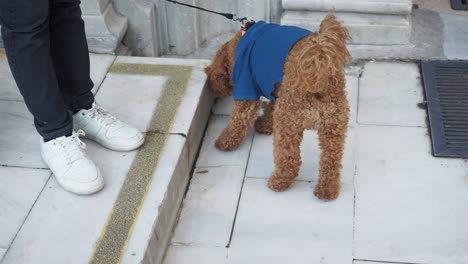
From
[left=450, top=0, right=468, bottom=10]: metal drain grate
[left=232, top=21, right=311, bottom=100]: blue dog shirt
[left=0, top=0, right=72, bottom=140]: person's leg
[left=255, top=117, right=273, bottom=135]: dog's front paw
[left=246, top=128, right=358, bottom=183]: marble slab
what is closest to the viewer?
[left=0, top=0, right=72, bottom=140]: person's leg

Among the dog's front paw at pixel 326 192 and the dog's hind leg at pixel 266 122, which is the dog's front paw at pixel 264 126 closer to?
the dog's hind leg at pixel 266 122

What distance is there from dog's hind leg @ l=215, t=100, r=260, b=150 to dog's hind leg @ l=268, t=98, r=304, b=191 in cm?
→ 32

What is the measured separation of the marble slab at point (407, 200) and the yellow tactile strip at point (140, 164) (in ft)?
3.14

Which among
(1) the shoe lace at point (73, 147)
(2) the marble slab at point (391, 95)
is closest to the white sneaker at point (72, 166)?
Answer: (1) the shoe lace at point (73, 147)

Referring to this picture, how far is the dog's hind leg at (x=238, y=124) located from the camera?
10.8ft

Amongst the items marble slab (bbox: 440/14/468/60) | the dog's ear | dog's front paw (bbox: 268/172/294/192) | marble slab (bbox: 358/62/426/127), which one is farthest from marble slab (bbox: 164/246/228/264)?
marble slab (bbox: 440/14/468/60)

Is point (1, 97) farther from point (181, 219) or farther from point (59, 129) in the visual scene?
point (181, 219)

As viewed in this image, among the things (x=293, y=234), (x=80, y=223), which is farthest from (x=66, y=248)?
(x=293, y=234)

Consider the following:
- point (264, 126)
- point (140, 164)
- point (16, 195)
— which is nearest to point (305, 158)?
point (264, 126)

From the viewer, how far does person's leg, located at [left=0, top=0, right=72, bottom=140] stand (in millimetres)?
2508

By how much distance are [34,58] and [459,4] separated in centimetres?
291

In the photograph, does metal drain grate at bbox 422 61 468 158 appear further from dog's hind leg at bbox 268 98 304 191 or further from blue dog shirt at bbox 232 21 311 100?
blue dog shirt at bbox 232 21 311 100

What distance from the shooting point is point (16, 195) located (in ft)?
9.52

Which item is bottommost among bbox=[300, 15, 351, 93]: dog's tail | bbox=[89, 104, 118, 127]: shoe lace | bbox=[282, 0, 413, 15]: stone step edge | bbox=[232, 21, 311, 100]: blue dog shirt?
bbox=[89, 104, 118, 127]: shoe lace
